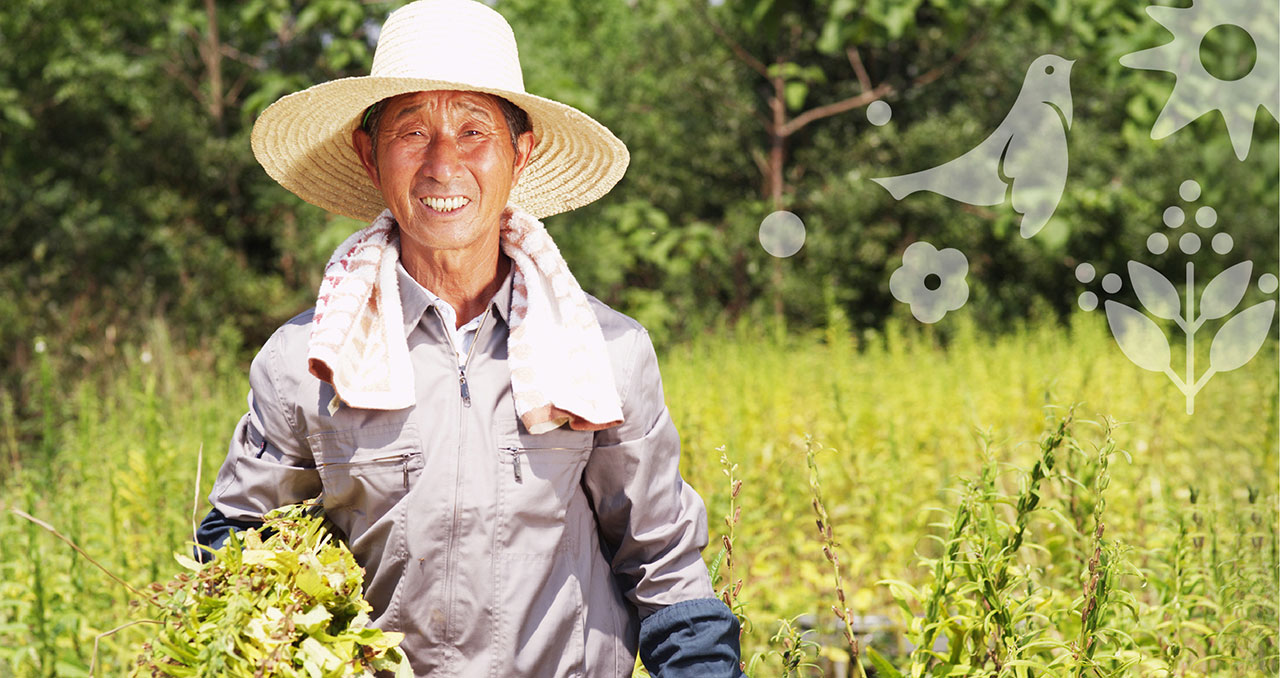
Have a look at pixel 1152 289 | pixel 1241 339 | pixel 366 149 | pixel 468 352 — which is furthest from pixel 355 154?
pixel 1152 289

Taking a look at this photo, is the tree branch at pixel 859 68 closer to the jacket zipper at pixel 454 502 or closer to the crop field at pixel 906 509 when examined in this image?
the crop field at pixel 906 509

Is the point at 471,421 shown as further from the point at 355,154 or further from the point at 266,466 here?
the point at 355,154

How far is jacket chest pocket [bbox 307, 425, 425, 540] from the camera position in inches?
59.7

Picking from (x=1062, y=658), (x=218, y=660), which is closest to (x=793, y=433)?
(x=1062, y=658)

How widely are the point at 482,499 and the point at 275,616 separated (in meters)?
0.32

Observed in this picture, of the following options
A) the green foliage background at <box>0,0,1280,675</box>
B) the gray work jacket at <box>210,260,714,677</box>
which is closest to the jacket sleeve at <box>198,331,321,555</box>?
the gray work jacket at <box>210,260,714,677</box>

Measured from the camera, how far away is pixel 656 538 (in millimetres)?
1604

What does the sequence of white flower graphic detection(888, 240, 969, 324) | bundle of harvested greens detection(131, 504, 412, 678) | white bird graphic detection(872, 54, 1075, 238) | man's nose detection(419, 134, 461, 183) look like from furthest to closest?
white flower graphic detection(888, 240, 969, 324)
white bird graphic detection(872, 54, 1075, 238)
man's nose detection(419, 134, 461, 183)
bundle of harvested greens detection(131, 504, 412, 678)

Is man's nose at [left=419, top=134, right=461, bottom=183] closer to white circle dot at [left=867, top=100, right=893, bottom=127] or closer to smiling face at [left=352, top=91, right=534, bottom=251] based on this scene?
smiling face at [left=352, top=91, right=534, bottom=251]

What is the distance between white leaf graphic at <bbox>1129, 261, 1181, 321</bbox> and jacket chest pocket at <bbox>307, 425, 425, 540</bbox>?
7.81 m

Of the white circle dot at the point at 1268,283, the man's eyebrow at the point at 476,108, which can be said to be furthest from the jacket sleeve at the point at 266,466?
the white circle dot at the point at 1268,283

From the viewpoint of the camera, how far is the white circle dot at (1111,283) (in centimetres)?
919

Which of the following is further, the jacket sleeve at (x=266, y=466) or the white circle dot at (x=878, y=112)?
the white circle dot at (x=878, y=112)

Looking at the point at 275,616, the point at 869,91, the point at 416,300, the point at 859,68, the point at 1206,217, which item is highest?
the point at 859,68
